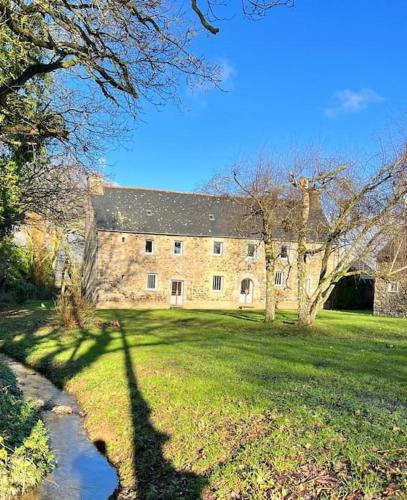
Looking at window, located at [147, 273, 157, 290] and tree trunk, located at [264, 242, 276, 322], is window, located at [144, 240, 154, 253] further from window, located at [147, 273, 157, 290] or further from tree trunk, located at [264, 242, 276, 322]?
tree trunk, located at [264, 242, 276, 322]

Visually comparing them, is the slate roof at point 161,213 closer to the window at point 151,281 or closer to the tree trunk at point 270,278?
the window at point 151,281

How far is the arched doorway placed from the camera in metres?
39.7

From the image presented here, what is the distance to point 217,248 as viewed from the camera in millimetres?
39312

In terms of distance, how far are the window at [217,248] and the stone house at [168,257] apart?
34 millimetres

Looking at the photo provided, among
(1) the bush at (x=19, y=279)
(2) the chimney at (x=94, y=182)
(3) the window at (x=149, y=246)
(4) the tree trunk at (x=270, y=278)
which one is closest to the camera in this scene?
(2) the chimney at (x=94, y=182)

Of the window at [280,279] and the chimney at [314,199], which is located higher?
the chimney at [314,199]

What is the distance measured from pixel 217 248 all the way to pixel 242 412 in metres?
31.7

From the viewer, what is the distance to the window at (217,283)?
38991 millimetres

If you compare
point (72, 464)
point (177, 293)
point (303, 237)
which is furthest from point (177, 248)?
point (72, 464)

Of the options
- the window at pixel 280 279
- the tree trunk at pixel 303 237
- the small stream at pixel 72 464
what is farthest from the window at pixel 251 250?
the small stream at pixel 72 464

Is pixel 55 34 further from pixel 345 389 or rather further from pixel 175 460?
pixel 345 389

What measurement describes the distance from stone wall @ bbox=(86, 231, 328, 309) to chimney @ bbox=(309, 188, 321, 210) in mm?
13267

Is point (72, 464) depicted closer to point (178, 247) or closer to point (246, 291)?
point (178, 247)

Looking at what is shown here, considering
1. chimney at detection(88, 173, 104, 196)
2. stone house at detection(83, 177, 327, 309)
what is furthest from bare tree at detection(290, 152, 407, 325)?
stone house at detection(83, 177, 327, 309)
